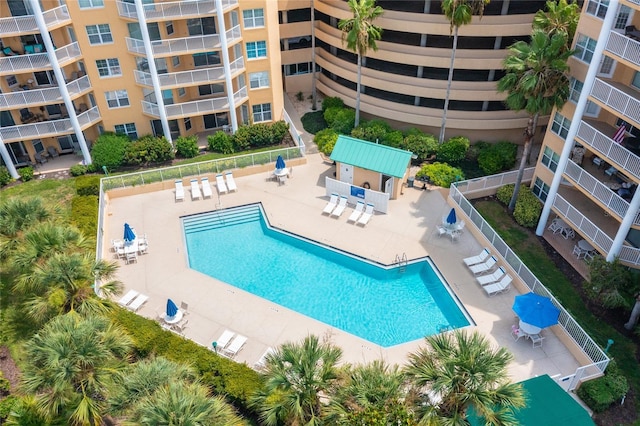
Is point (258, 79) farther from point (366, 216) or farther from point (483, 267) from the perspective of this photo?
point (483, 267)

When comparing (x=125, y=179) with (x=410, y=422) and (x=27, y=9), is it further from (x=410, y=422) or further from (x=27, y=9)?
(x=410, y=422)

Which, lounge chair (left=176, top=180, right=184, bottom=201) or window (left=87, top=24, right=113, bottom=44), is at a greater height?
window (left=87, top=24, right=113, bottom=44)

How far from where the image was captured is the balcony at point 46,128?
1405 inches

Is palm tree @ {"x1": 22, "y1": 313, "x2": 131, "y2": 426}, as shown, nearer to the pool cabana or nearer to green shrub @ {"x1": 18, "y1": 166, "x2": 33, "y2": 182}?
the pool cabana

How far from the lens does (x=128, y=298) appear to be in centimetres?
2673

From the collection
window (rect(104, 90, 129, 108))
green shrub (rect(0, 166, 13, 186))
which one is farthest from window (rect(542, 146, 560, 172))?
green shrub (rect(0, 166, 13, 186))

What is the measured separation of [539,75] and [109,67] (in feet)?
96.2

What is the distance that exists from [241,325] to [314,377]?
900 cm

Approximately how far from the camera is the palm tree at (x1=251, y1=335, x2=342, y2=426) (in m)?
17.2

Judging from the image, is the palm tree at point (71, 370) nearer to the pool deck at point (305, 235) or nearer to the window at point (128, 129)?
the pool deck at point (305, 235)

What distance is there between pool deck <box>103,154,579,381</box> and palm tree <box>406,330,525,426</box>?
22.0ft

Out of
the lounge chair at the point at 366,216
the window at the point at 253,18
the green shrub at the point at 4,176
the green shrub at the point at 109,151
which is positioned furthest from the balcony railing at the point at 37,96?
the lounge chair at the point at 366,216

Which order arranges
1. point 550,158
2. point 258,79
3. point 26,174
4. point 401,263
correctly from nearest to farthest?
point 401,263
point 550,158
point 26,174
point 258,79

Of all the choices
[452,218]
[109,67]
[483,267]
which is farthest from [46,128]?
[483,267]
